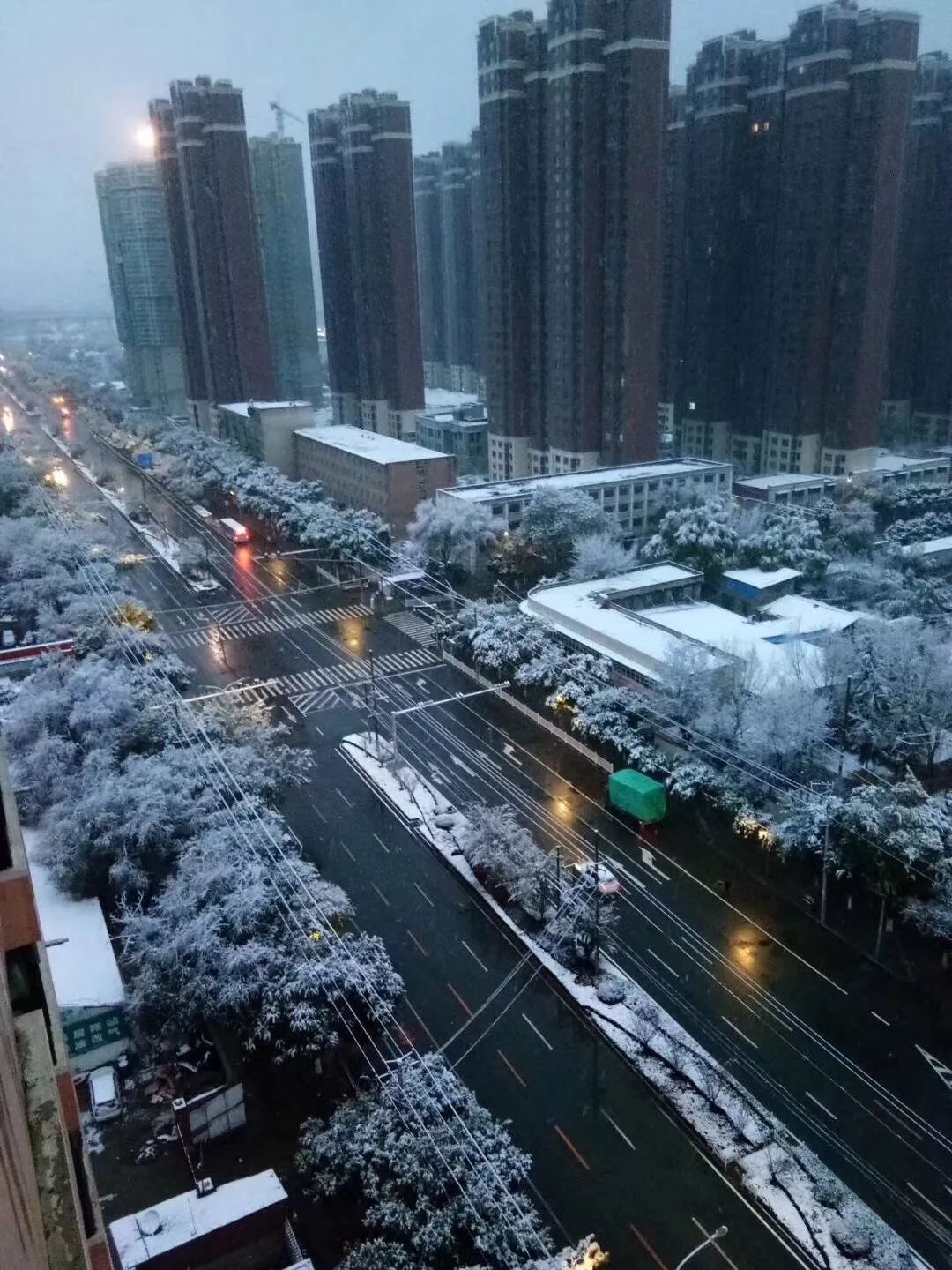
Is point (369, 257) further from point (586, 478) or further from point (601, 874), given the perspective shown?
point (601, 874)

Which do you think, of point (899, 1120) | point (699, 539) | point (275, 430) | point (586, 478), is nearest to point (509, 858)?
point (899, 1120)

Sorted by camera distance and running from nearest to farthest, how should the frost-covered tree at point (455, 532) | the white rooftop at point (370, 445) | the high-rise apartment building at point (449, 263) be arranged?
1. the frost-covered tree at point (455, 532)
2. the white rooftop at point (370, 445)
3. the high-rise apartment building at point (449, 263)

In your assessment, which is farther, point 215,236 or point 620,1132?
point 215,236

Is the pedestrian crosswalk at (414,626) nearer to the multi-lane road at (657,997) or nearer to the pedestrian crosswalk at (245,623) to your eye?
the pedestrian crosswalk at (245,623)

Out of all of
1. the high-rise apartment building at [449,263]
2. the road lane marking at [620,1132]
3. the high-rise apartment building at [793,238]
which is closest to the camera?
the road lane marking at [620,1132]


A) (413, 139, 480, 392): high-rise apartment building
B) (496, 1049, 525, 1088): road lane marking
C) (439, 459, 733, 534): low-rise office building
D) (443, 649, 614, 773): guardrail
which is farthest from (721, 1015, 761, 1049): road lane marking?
(413, 139, 480, 392): high-rise apartment building

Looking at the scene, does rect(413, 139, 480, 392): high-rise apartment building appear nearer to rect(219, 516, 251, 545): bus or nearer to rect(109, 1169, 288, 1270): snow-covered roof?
rect(219, 516, 251, 545): bus

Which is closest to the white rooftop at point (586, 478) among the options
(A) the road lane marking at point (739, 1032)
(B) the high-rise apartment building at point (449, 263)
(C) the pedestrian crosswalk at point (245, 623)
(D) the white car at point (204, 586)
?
(C) the pedestrian crosswalk at point (245, 623)
